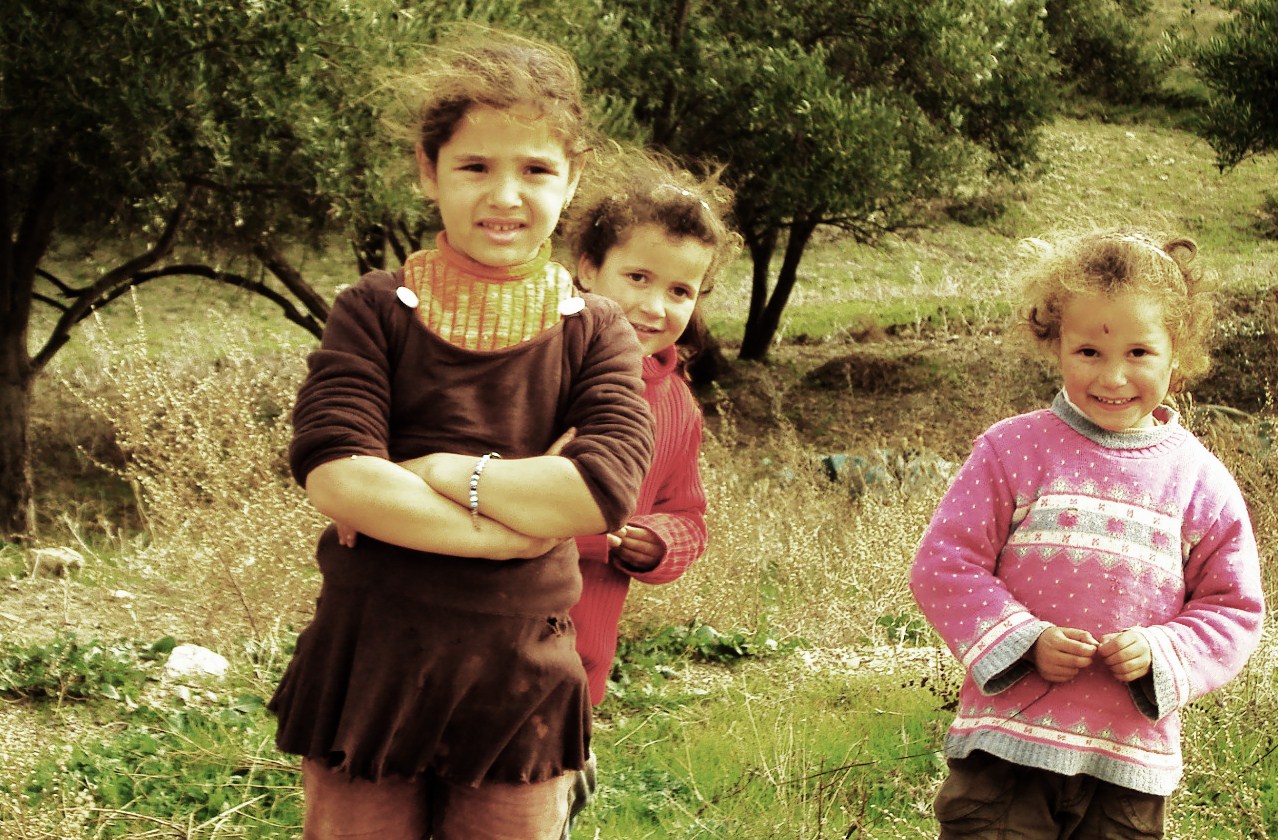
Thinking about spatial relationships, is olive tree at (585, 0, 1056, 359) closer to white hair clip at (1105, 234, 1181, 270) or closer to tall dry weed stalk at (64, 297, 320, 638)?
tall dry weed stalk at (64, 297, 320, 638)

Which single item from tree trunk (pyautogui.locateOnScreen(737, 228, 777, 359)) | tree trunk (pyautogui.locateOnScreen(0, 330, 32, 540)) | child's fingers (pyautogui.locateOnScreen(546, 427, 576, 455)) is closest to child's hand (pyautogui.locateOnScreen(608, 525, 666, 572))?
child's fingers (pyautogui.locateOnScreen(546, 427, 576, 455))

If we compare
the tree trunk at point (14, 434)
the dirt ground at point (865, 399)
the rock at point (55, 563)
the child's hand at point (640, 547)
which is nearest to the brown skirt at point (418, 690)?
the child's hand at point (640, 547)

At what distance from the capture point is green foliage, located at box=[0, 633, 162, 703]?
4.14m

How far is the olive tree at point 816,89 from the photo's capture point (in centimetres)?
1295

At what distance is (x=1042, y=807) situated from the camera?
250 centimetres

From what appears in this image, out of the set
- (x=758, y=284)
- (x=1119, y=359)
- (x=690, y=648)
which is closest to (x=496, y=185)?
(x=1119, y=359)

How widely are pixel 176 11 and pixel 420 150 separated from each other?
6802mm

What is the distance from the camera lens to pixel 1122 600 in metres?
2.46

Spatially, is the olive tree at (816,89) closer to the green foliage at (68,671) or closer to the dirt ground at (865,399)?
the dirt ground at (865,399)

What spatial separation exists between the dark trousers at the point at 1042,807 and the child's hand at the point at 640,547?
0.75 m

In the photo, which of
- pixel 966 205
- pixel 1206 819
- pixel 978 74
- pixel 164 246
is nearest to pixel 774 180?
pixel 978 74

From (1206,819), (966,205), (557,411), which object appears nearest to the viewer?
(557,411)

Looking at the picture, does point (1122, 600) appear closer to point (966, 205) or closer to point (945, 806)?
point (945, 806)

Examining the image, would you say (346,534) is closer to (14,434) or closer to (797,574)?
(797,574)
